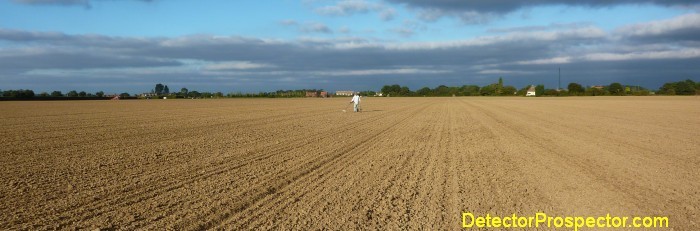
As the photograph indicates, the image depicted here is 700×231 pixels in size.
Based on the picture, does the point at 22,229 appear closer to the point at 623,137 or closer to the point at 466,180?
the point at 466,180

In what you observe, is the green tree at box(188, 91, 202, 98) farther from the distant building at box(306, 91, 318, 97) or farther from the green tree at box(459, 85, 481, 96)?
the green tree at box(459, 85, 481, 96)

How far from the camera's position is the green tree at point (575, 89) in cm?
12050

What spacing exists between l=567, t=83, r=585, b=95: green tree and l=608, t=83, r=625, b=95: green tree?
614 centimetres

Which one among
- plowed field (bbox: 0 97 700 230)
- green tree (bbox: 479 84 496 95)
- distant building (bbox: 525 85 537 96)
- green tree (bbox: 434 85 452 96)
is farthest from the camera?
green tree (bbox: 434 85 452 96)

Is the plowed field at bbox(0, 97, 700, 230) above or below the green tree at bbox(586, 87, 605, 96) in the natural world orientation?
above

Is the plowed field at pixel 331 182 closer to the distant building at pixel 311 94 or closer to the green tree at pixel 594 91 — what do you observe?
the green tree at pixel 594 91

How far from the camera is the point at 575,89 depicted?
123312 millimetres

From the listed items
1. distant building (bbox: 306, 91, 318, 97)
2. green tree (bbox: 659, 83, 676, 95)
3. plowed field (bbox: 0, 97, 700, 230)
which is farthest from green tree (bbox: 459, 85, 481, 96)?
plowed field (bbox: 0, 97, 700, 230)

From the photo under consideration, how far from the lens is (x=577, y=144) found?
569 inches

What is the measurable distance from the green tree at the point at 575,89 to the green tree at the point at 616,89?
20.1 feet

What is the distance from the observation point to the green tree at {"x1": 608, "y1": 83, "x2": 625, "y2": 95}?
118688mm

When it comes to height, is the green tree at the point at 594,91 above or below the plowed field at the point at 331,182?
below

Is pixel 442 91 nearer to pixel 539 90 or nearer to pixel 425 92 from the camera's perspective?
pixel 425 92

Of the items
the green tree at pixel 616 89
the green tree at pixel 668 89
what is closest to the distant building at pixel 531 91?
the green tree at pixel 616 89
